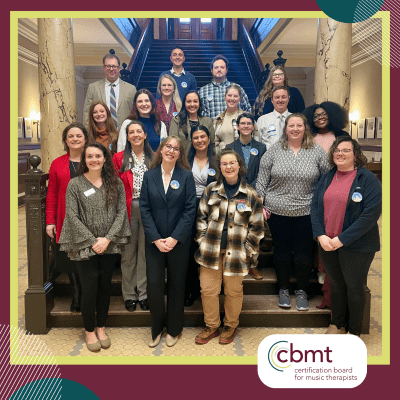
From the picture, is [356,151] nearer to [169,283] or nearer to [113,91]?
[169,283]

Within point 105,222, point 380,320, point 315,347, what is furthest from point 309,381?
point 105,222

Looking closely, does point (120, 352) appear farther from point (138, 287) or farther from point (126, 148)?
point (126, 148)

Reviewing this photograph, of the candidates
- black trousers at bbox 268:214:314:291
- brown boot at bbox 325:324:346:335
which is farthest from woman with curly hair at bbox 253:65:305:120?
brown boot at bbox 325:324:346:335

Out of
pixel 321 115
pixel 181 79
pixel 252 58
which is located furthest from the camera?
pixel 252 58

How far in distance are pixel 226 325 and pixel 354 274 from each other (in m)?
1.12

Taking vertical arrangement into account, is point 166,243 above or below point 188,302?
above

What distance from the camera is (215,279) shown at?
10.2 ft

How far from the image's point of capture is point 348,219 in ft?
9.57

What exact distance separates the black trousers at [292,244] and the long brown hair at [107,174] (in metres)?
1.38

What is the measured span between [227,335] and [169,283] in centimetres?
66

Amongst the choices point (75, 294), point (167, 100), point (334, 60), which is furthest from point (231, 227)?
point (334, 60)

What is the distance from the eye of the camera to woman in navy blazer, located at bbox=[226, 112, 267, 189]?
3.48 meters

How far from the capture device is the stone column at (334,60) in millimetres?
4492

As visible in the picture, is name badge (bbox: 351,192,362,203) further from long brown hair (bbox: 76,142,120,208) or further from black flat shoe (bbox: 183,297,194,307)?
long brown hair (bbox: 76,142,120,208)
